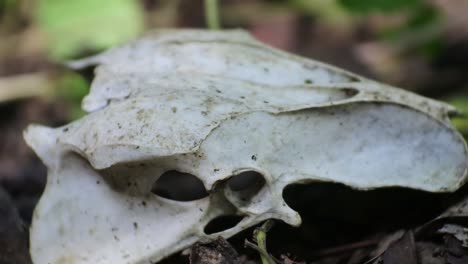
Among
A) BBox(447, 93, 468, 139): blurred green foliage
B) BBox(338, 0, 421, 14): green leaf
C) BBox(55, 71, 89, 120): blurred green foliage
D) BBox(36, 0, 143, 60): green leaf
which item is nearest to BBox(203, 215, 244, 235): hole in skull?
BBox(447, 93, 468, 139): blurred green foliage

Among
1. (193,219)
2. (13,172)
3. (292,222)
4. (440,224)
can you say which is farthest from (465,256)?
(13,172)

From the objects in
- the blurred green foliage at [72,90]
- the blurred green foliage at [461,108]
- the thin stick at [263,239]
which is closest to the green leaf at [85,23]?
the blurred green foliage at [72,90]

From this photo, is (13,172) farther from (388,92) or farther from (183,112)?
(388,92)

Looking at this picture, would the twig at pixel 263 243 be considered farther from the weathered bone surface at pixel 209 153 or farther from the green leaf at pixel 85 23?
the green leaf at pixel 85 23

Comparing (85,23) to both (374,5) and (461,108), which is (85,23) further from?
(461,108)

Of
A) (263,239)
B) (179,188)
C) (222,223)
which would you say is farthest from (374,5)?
(263,239)

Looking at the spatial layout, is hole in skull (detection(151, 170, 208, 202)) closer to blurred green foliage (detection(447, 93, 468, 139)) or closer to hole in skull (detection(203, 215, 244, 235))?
hole in skull (detection(203, 215, 244, 235))

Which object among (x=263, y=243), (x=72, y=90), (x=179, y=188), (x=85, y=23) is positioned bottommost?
(x=72, y=90)
